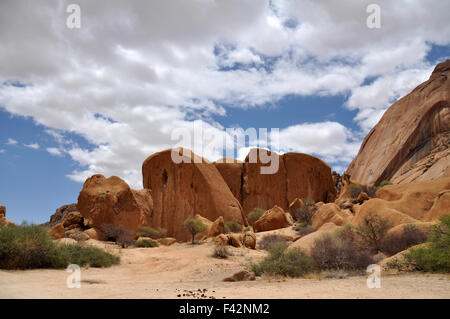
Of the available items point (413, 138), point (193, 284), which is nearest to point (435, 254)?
point (193, 284)

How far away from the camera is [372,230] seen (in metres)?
13.2

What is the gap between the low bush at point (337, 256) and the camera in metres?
10.4

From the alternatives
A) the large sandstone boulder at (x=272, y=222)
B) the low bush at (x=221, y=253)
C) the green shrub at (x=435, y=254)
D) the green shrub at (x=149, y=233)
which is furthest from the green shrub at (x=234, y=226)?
the green shrub at (x=435, y=254)

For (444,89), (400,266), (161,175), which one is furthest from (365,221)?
(444,89)

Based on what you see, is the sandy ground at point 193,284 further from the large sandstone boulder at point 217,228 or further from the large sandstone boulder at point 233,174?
the large sandstone boulder at point 233,174

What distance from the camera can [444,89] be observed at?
137ft

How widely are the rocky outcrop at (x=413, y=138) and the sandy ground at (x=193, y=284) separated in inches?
1101

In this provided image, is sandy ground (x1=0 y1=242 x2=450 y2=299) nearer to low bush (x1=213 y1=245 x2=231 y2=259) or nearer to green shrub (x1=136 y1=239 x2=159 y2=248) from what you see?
low bush (x1=213 y1=245 x2=231 y2=259)

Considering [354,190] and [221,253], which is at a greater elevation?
[354,190]

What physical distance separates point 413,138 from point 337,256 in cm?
3774

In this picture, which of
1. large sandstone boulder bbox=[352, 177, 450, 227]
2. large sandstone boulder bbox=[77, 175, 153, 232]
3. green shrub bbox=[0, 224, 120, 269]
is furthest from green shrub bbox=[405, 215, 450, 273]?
large sandstone boulder bbox=[77, 175, 153, 232]

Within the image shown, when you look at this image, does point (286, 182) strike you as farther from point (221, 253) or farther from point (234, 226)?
point (221, 253)
